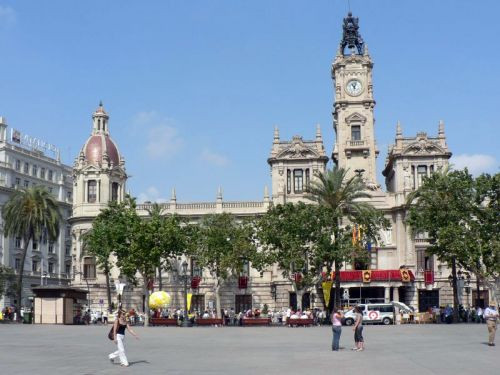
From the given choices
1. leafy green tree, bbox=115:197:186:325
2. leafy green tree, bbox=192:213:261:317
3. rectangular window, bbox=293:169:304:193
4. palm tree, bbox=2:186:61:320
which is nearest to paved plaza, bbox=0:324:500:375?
leafy green tree, bbox=115:197:186:325

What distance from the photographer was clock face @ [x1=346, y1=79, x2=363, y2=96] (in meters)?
87.0

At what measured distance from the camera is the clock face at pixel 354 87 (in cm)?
8699

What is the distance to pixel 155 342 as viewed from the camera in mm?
Result: 36906

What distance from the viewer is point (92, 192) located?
91.0m

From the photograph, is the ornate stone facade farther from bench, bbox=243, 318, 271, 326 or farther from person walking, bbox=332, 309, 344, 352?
person walking, bbox=332, 309, 344, 352

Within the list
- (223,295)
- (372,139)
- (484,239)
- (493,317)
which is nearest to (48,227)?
(223,295)

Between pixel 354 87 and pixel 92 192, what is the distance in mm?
34334

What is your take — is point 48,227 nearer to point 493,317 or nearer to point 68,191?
point 68,191

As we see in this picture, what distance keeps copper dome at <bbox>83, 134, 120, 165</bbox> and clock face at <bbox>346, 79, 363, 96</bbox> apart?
30.2 m

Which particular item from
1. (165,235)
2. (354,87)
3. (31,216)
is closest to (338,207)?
(165,235)

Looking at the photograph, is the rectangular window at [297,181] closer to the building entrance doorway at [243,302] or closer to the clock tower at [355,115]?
the clock tower at [355,115]

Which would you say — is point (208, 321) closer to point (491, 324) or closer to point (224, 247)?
point (224, 247)

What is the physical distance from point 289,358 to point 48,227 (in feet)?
178

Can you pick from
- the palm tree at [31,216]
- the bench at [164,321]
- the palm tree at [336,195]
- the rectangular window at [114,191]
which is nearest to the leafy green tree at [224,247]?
the bench at [164,321]
